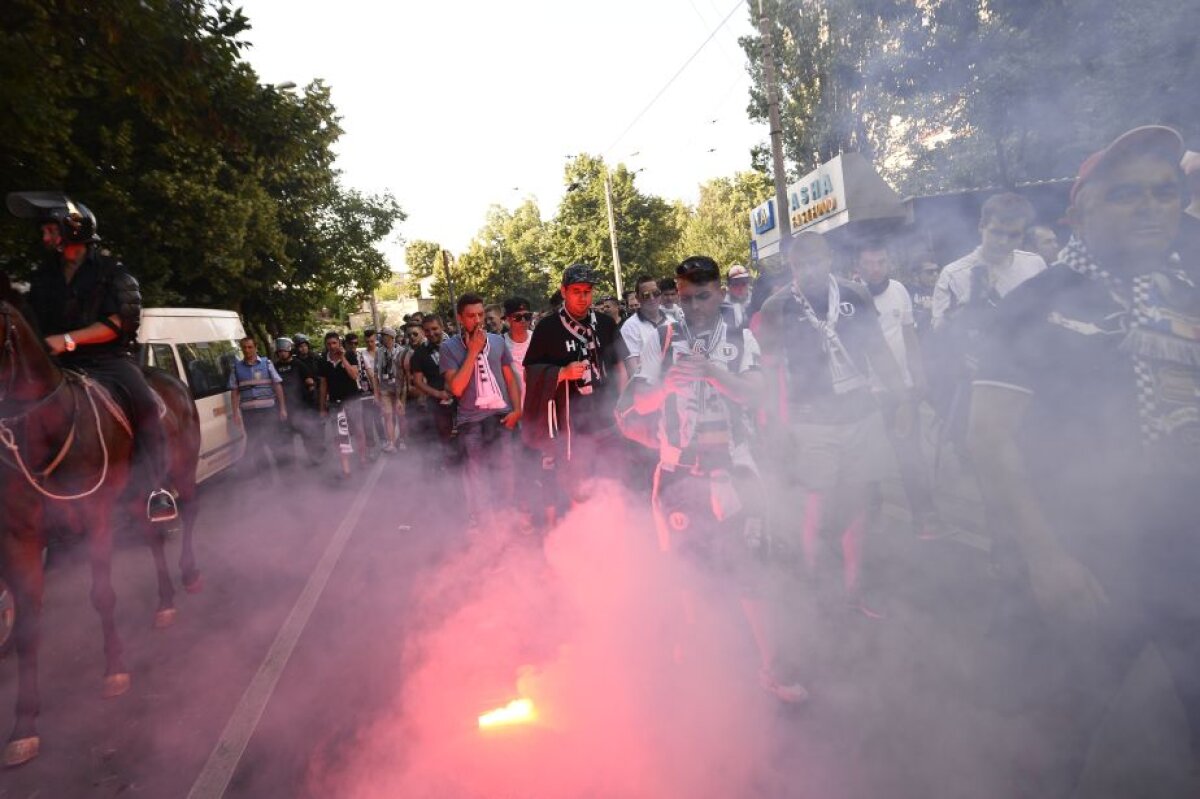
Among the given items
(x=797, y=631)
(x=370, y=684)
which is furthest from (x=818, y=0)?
(x=370, y=684)

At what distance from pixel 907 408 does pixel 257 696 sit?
4.04 m

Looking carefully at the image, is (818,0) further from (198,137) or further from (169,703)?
(169,703)

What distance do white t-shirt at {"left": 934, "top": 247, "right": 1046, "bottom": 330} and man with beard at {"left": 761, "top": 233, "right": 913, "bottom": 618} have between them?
4.56 feet

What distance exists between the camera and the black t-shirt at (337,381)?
32.9 feet

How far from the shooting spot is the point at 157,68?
6.72 m

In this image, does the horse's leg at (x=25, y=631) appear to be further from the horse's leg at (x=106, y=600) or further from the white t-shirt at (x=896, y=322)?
the white t-shirt at (x=896, y=322)

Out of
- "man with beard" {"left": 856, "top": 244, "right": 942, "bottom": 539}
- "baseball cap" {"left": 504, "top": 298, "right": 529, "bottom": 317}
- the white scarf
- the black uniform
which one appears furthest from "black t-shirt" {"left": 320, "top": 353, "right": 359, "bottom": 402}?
"man with beard" {"left": 856, "top": 244, "right": 942, "bottom": 539}

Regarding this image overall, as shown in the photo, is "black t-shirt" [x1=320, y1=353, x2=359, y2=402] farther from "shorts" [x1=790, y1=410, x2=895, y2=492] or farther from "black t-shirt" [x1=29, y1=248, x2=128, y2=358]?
"shorts" [x1=790, y1=410, x2=895, y2=492]

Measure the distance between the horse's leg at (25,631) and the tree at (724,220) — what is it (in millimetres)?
45654

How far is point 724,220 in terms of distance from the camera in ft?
183

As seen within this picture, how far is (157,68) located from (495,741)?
276 inches

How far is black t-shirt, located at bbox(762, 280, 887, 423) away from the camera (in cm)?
356

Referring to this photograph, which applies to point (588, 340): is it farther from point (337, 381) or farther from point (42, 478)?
point (337, 381)

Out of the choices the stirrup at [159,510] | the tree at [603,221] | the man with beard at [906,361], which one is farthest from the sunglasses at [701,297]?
the tree at [603,221]
